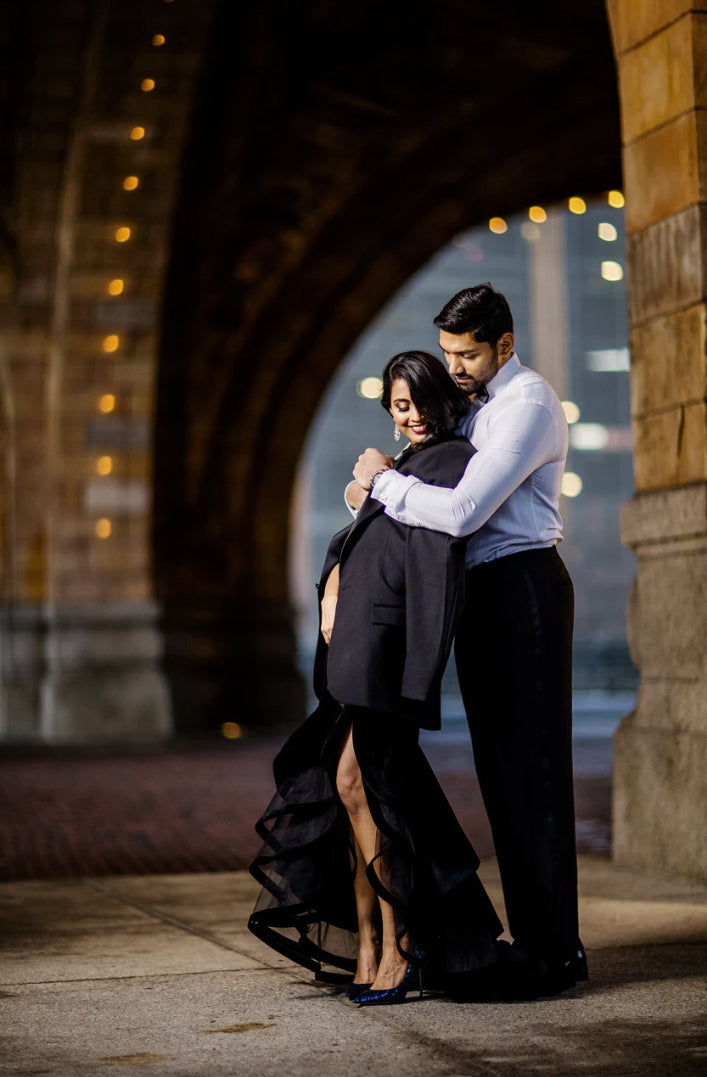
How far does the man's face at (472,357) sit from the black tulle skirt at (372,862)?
906 millimetres

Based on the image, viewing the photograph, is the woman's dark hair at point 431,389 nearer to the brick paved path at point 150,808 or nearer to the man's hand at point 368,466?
the man's hand at point 368,466

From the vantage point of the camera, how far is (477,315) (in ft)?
13.2

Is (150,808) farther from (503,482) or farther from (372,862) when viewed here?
(503,482)

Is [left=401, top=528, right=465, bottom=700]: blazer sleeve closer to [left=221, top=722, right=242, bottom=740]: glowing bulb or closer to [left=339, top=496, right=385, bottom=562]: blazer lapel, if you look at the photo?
[left=339, top=496, right=385, bottom=562]: blazer lapel

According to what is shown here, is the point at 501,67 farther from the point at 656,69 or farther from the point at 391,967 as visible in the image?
the point at 391,967

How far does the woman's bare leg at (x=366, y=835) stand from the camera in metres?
3.95

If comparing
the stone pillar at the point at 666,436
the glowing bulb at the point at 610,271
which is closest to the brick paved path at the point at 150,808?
the stone pillar at the point at 666,436

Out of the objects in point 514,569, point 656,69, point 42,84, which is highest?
point 42,84

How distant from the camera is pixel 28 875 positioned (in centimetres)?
731

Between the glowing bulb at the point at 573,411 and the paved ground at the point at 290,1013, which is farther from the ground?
the glowing bulb at the point at 573,411

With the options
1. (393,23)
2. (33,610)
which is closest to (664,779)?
(393,23)

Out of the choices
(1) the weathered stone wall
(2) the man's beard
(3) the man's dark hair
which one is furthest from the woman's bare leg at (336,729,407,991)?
(1) the weathered stone wall

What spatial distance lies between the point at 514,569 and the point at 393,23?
46.6 feet

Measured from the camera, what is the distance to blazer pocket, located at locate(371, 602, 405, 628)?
3926 mm
